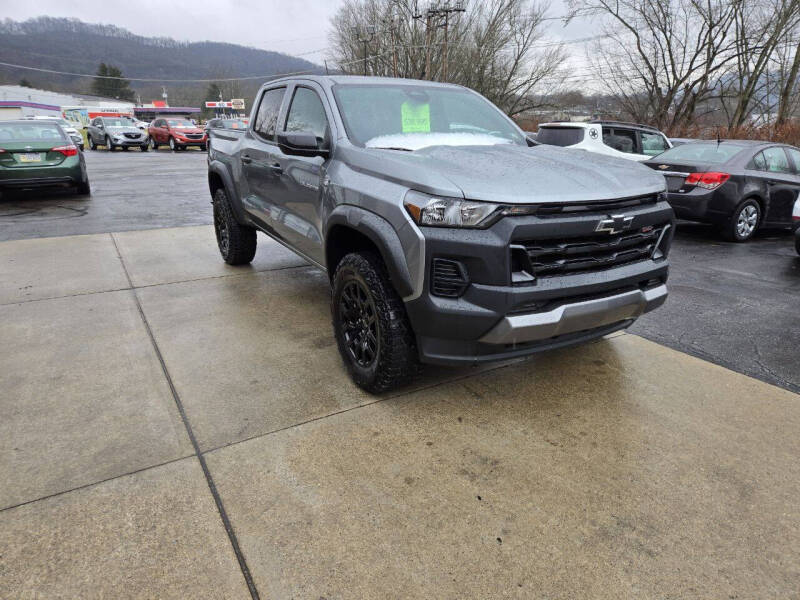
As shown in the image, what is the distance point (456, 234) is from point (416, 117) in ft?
5.29

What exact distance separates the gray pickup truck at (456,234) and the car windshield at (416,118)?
0.05 ft

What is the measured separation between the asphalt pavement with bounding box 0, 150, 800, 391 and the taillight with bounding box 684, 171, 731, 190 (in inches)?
32.1

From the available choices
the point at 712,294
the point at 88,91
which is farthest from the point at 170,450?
the point at 88,91

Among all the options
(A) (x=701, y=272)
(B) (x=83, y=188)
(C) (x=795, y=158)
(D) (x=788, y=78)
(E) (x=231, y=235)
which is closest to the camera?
(E) (x=231, y=235)

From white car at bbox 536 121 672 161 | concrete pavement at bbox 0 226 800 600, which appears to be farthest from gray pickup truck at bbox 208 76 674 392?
white car at bbox 536 121 672 161

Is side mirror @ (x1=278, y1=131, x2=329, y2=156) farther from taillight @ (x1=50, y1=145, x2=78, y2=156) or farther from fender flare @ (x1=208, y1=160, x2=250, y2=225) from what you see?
taillight @ (x1=50, y1=145, x2=78, y2=156)

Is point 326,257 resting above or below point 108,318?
above

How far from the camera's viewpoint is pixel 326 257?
11.5 feet

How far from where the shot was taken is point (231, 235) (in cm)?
570

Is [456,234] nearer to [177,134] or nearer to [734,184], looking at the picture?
[734,184]

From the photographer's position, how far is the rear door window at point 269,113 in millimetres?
4547

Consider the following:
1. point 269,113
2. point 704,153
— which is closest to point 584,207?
point 269,113

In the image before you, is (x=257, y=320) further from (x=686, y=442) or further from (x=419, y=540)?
(x=686, y=442)

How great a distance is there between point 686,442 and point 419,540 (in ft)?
5.18
